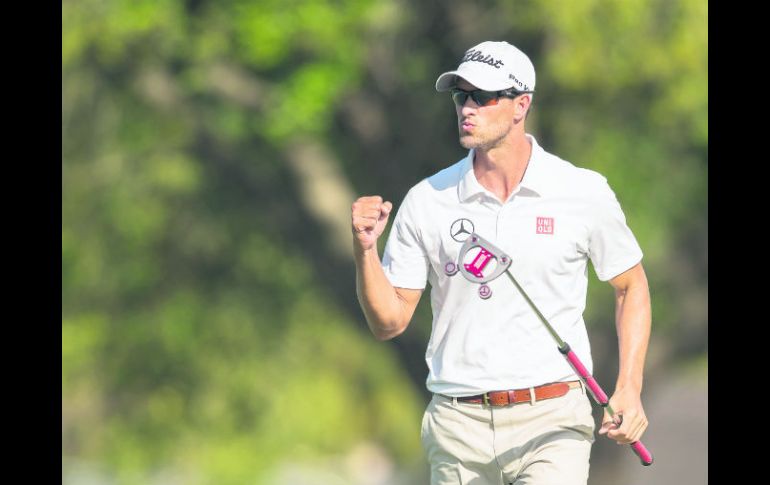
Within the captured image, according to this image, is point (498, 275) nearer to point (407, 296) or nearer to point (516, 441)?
point (407, 296)

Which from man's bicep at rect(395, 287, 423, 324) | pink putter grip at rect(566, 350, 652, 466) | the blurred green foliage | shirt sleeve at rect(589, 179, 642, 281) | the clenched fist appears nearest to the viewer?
the clenched fist

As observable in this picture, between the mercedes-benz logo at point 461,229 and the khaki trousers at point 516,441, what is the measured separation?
0.63 m

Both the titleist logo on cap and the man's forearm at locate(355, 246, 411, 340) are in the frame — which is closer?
the man's forearm at locate(355, 246, 411, 340)

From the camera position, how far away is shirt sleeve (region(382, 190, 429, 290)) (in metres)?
6.82

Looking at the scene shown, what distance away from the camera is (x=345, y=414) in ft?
79.9

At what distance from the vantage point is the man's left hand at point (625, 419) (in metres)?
6.46

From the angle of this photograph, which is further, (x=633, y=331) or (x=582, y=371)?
(x=633, y=331)

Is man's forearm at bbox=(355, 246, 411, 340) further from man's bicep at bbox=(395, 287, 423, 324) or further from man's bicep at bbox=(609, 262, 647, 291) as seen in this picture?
man's bicep at bbox=(609, 262, 647, 291)

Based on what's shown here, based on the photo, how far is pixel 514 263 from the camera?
6633 millimetres

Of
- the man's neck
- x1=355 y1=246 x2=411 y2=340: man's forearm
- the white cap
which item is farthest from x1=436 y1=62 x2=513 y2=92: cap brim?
x1=355 y1=246 x2=411 y2=340: man's forearm

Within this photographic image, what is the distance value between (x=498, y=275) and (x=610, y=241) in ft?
1.56

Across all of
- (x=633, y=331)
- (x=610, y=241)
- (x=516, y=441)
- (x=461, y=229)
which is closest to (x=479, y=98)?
(x=461, y=229)
